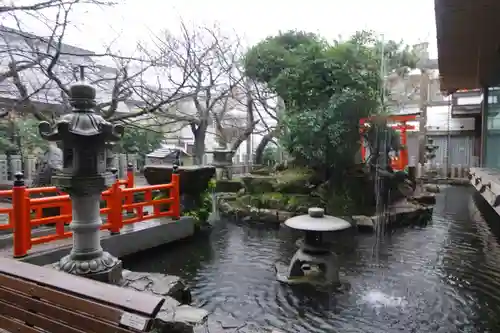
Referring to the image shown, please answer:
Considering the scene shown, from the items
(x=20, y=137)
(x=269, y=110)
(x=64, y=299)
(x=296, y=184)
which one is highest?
(x=269, y=110)

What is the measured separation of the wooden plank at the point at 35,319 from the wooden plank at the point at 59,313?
0.03m

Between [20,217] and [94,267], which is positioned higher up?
[20,217]

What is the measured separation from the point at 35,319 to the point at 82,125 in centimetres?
223

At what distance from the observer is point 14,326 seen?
316cm

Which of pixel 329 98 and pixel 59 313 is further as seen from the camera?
pixel 329 98

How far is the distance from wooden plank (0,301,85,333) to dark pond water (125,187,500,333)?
1673 mm

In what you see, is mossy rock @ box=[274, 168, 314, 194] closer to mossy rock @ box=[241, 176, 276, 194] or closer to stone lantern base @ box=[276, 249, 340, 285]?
mossy rock @ box=[241, 176, 276, 194]

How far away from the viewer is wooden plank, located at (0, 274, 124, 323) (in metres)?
2.69

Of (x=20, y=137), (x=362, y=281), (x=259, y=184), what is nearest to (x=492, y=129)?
(x=259, y=184)

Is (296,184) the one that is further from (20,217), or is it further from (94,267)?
(94,267)

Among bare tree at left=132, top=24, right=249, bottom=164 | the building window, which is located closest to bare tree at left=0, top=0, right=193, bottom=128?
bare tree at left=132, top=24, right=249, bottom=164

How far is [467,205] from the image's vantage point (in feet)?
47.6

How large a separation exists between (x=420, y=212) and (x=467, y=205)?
14.0ft

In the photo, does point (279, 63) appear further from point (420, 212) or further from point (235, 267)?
point (235, 267)
